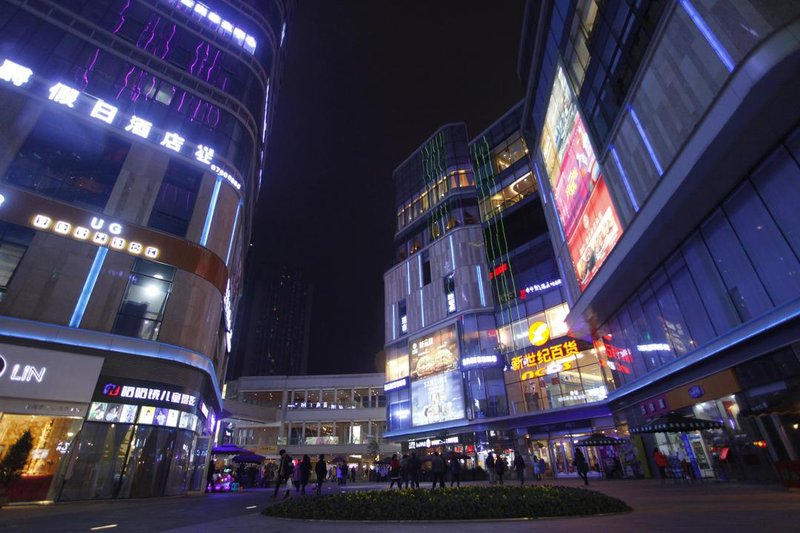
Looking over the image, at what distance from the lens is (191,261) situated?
19.4m

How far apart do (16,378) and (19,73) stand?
1398cm

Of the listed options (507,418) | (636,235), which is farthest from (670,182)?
(507,418)

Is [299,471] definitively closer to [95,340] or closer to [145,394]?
[145,394]

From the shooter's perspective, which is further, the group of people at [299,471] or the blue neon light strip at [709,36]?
the group of people at [299,471]

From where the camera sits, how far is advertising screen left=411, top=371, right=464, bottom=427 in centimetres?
3809

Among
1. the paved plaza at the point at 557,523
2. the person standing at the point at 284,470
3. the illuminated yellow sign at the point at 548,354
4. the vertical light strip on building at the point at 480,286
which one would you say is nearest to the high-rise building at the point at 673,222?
the illuminated yellow sign at the point at 548,354

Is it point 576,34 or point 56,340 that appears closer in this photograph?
point 56,340

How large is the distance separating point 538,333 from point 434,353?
12.1m

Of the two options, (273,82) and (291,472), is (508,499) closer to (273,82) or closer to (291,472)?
(291,472)

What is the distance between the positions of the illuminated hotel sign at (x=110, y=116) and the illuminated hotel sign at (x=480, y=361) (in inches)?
1015

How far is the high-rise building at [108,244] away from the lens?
47.7ft

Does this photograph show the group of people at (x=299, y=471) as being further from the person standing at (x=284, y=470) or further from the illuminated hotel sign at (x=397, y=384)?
the illuminated hotel sign at (x=397, y=384)

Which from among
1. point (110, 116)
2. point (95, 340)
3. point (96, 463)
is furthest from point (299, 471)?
point (110, 116)

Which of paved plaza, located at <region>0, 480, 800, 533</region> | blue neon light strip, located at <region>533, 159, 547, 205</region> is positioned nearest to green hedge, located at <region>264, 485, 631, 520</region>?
paved plaza, located at <region>0, 480, 800, 533</region>
